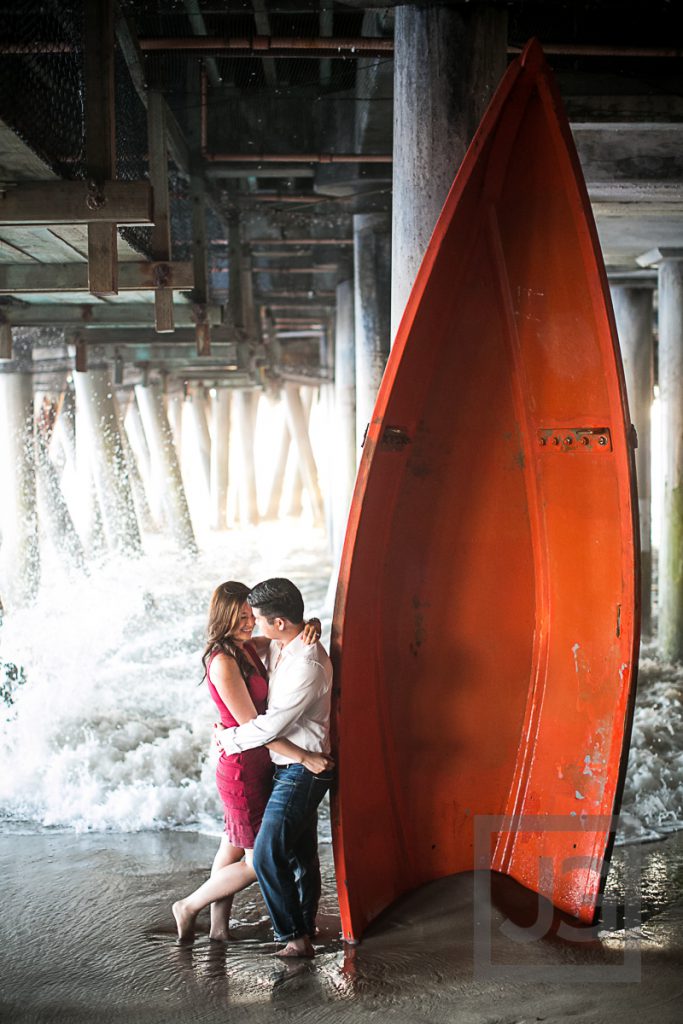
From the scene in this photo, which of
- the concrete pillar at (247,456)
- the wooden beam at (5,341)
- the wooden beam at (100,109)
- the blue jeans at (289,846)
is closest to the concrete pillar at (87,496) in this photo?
the wooden beam at (5,341)

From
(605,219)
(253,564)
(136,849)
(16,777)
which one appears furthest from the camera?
→ (253,564)

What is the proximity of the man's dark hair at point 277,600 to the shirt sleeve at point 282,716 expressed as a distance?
0.21 meters

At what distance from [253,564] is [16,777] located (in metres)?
14.2

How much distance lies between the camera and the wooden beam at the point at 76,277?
21.7 ft

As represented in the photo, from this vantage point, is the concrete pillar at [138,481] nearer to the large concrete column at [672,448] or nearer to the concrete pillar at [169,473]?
the concrete pillar at [169,473]

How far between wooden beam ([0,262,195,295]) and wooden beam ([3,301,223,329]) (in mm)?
1418

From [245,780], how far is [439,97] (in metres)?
2.89

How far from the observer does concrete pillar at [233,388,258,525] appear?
93.8ft

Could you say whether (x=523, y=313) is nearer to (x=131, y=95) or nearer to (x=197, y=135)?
(x=131, y=95)

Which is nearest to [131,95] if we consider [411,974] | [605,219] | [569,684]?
[605,219]

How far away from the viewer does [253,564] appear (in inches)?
800

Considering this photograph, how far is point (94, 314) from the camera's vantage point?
27.9ft

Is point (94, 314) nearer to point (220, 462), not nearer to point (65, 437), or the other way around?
point (65, 437)

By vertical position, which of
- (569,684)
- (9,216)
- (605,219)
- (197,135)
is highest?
(197,135)
